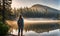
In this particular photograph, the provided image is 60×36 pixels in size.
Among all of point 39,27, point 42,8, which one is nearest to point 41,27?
point 39,27

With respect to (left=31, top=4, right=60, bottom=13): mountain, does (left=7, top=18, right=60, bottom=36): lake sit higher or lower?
lower

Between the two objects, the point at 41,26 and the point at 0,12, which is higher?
the point at 0,12

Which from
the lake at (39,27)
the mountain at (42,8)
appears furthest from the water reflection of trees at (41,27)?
the mountain at (42,8)

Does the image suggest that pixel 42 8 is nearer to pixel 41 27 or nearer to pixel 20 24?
pixel 41 27

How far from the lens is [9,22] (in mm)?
2439

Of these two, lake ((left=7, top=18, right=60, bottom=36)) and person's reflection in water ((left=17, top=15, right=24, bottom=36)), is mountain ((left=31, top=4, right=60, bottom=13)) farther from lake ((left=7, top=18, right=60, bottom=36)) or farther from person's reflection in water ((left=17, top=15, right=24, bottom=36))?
person's reflection in water ((left=17, top=15, right=24, bottom=36))

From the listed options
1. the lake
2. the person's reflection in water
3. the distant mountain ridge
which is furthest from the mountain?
the person's reflection in water

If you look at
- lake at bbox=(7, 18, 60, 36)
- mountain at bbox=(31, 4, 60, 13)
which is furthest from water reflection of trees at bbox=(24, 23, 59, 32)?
mountain at bbox=(31, 4, 60, 13)

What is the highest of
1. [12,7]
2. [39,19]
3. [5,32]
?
[12,7]

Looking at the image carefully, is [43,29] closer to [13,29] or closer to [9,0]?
[13,29]

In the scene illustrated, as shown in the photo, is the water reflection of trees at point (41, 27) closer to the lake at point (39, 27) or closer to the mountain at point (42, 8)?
the lake at point (39, 27)

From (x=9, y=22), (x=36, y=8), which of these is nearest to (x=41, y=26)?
(x=36, y=8)

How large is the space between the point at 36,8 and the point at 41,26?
10.3 inches

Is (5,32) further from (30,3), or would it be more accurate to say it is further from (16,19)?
(30,3)
